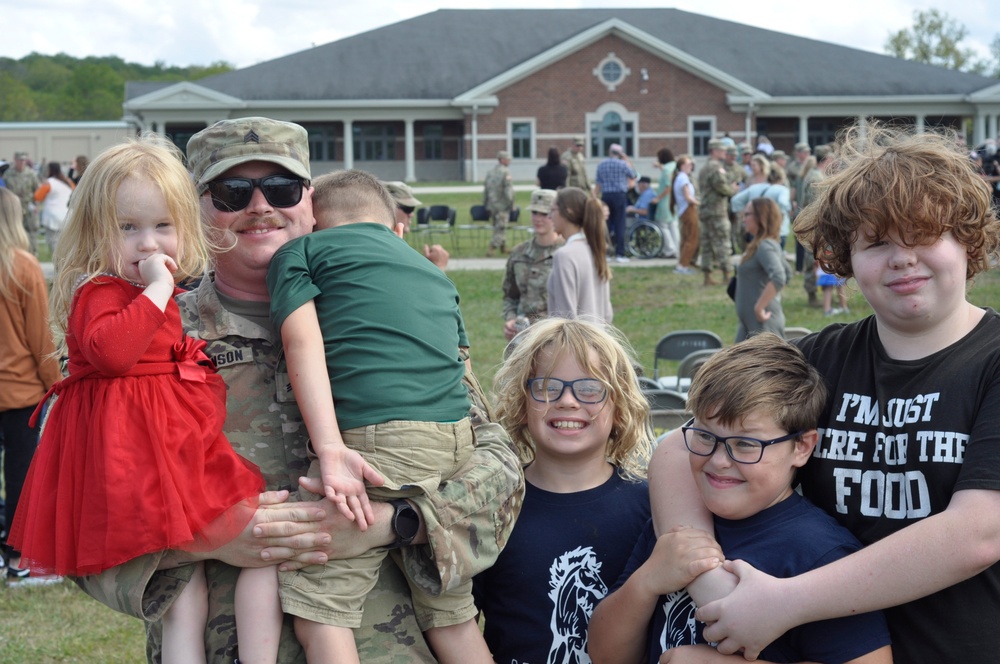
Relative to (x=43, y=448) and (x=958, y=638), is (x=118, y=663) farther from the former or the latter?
(x=958, y=638)

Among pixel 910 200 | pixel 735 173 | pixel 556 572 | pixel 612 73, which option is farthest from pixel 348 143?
pixel 910 200

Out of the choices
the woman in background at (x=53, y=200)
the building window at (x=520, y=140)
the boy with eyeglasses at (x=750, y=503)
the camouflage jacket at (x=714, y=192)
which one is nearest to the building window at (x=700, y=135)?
the building window at (x=520, y=140)

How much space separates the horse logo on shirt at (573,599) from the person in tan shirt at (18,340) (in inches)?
169

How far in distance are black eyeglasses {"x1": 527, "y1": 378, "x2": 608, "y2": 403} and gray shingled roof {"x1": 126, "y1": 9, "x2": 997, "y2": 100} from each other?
1675 inches

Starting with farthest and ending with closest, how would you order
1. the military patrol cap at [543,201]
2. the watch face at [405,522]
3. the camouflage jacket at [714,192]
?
1. the camouflage jacket at [714,192]
2. the military patrol cap at [543,201]
3. the watch face at [405,522]

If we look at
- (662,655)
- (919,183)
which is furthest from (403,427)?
(919,183)

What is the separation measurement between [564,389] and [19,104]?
3198 inches

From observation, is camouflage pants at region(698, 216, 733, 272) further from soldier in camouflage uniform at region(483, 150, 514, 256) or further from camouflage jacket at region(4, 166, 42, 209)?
camouflage jacket at region(4, 166, 42, 209)

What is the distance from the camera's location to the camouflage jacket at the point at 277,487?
7.84 feet

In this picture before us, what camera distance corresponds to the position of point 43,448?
2.42 metres

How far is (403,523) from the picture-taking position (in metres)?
2.41

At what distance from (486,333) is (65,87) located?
80400 millimetres

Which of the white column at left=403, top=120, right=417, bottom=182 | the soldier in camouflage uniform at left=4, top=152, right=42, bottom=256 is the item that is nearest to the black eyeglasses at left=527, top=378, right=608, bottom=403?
the soldier in camouflage uniform at left=4, top=152, right=42, bottom=256

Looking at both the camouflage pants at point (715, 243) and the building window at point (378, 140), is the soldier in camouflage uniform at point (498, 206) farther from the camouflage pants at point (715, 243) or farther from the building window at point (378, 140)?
the building window at point (378, 140)
